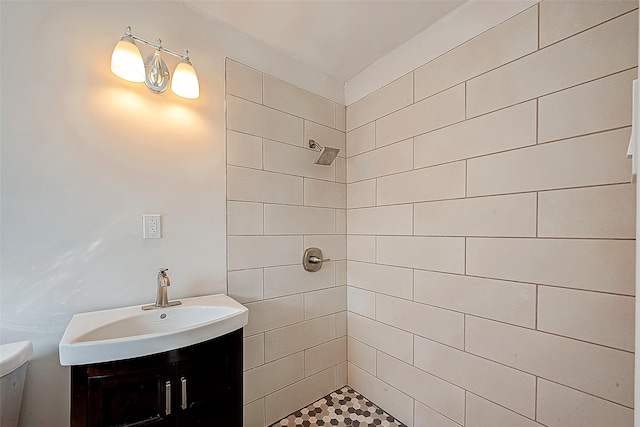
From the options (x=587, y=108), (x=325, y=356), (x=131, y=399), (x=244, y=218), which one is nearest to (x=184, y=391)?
(x=131, y=399)

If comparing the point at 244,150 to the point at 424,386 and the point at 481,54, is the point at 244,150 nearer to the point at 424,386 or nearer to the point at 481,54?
the point at 481,54

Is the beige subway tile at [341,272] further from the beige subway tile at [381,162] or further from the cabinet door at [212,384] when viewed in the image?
the cabinet door at [212,384]

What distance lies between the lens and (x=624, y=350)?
96 cm

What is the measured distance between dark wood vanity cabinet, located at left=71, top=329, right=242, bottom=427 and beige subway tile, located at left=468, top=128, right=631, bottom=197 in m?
1.26

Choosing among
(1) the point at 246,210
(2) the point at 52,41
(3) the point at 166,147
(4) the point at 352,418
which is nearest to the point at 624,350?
(4) the point at 352,418

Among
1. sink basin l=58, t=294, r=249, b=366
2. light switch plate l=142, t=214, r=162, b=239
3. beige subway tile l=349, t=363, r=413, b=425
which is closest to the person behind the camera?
sink basin l=58, t=294, r=249, b=366

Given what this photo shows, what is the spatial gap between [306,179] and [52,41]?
1271 millimetres

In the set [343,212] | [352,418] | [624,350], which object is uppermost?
[343,212]

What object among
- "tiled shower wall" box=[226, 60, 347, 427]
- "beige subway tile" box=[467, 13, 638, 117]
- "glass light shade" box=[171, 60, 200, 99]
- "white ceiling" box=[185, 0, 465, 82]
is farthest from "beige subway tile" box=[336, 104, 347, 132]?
"glass light shade" box=[171, 60, 200, 99]

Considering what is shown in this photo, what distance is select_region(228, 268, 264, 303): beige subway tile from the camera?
1536 millimetres

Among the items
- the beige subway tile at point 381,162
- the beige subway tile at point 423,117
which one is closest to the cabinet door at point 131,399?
the beige subway tile at point 381,162

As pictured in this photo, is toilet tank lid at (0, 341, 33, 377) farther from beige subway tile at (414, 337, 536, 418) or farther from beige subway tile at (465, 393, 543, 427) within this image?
beige subway tile at (465, 393, 543, 427)

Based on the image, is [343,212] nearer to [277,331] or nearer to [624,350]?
[277,331]

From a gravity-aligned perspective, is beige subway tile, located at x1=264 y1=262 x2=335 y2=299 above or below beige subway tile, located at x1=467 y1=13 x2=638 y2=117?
below
